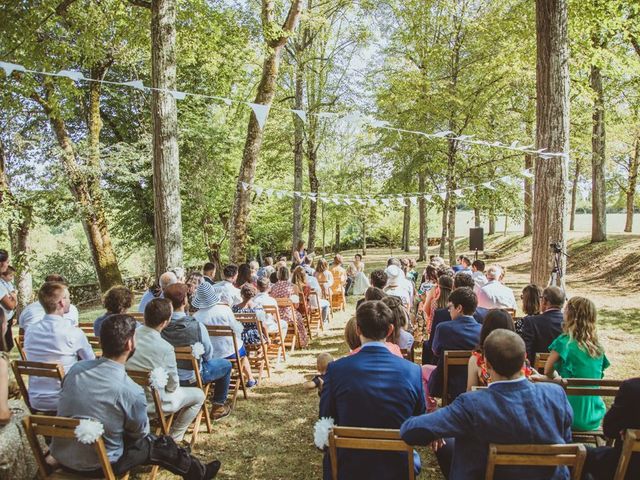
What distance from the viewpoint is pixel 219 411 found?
5.02m

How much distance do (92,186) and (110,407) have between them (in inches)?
467

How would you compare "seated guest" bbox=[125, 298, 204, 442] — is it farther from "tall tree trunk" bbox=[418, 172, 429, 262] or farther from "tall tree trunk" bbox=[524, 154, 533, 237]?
"tall tree trunk" bbox=[524, 154, 533, 237]

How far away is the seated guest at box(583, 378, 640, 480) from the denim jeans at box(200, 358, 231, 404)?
3391 mm

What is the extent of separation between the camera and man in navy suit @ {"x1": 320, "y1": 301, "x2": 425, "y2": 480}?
2.58m

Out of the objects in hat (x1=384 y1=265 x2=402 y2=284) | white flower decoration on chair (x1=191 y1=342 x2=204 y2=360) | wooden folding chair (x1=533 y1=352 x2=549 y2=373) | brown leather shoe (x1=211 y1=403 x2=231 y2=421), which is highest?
hat (x1=384 y1=265 x2=402 y2=284)

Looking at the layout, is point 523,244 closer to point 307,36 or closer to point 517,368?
point 307,36

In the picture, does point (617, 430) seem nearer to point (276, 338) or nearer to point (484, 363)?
point (484, 363)

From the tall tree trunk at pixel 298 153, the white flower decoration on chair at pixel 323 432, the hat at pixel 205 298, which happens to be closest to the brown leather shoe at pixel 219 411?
the hat at pixel 205 298

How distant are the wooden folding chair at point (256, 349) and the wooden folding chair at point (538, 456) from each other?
4142mm

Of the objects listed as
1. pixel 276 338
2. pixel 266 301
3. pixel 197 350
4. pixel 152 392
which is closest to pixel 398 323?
pixel 197 350

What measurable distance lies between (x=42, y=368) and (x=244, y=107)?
15.2m

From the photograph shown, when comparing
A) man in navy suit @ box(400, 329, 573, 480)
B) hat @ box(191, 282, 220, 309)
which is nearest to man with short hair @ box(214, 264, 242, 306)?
hat @ box(191, 282, 220, 309)

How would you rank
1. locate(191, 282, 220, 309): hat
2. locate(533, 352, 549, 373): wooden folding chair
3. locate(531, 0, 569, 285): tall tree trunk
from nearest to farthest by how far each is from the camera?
1. locate(533, 352, 549, 373): wooden folding chair
2. locate(191, 282, 220, 309): hat
3. locate(531, 0, 569, 285): tall tree trunk

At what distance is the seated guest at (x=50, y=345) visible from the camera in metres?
3.75
